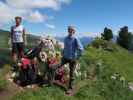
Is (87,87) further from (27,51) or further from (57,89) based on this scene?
(27,51)

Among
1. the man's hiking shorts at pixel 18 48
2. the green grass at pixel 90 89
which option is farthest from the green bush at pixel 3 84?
the man's hiking shorts at pixel 18 48

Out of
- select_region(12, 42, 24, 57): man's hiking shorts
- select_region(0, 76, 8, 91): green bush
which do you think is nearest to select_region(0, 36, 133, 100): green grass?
select_region(0, 76, 8, 91): green bush

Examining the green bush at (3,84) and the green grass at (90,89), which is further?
the green bush at (3,84)

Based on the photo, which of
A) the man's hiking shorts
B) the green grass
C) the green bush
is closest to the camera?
the green grass

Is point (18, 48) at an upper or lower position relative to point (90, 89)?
upper

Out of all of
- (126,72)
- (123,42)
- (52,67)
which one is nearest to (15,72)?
(52,67)

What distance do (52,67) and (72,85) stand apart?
4.45ft

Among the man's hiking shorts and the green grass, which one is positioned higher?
the man's hiking shorts

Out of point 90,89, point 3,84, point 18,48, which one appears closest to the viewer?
point 3,84

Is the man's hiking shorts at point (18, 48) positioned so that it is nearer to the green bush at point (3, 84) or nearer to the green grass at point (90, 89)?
the green grass at point (90, 89)

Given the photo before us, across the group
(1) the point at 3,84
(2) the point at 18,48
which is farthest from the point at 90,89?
(1) the point at 3,84

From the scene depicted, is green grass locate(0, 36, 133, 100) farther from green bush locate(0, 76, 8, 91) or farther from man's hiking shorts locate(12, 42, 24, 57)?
man's hiking shorts locate(12, 42, 24, 57)

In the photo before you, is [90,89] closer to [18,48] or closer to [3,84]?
[18,48]

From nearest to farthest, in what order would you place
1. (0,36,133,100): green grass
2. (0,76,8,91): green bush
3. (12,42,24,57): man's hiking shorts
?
(0,36,133,100): green grass < (0,76,8,91): green bush < (12,42,24,57): man's hiking shorts
